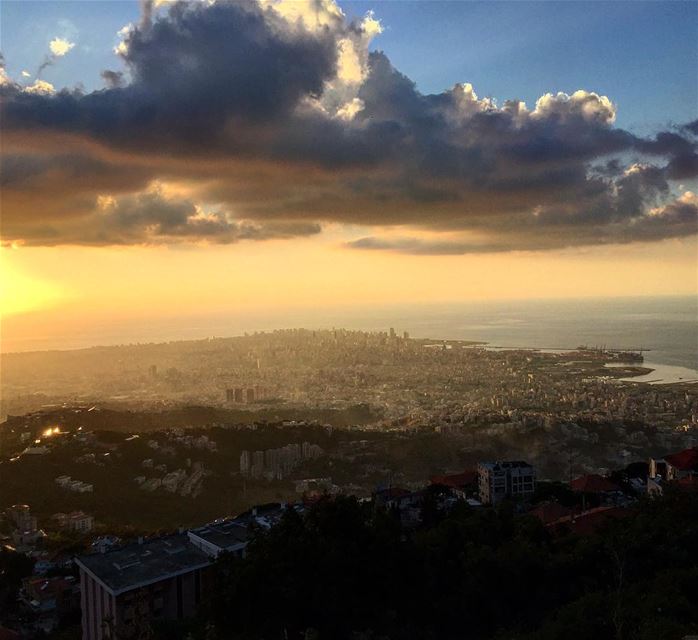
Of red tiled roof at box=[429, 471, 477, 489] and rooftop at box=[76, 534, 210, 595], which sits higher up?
rooftop at box=[76, 534, 210, 595]

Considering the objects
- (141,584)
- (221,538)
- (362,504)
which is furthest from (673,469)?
(141,584)

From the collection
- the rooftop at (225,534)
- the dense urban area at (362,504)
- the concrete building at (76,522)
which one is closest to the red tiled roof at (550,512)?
the dense urban area at (362,504)

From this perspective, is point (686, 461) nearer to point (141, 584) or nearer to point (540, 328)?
point (141, 584)

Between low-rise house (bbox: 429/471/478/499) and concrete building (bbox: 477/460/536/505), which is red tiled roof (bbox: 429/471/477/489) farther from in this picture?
concrete building (bbox: 477/460/536/505)

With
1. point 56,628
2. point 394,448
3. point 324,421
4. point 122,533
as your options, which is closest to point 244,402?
point 324,421

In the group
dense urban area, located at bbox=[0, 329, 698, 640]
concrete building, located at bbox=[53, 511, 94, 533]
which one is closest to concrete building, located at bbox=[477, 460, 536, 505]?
dense urban area, located at bbox=[0, 329, 698, 640]

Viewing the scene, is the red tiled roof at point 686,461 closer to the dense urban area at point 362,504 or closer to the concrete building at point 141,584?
the dense urban area at point 362,504

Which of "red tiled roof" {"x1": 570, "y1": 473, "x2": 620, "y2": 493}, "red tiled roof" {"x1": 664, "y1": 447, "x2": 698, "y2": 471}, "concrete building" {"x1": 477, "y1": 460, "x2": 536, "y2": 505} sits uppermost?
"red tiled roof" {"x1": 664, "y1": 447, "x2": 698, "y2": 471}
